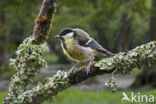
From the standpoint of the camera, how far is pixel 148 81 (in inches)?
266

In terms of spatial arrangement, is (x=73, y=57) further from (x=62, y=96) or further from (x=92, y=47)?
(x=62, y=96)

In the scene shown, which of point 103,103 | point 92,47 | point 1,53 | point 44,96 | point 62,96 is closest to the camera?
point 44,96

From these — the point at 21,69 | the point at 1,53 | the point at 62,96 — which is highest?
the point at 1,53

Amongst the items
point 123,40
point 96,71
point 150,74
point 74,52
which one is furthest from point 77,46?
point 150,74

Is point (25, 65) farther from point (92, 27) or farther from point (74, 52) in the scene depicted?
point (92, 27)

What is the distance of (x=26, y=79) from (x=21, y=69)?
0.15ft

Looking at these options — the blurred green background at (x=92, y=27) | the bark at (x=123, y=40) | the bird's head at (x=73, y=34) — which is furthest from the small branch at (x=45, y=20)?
the bark at (x=123, y=40)

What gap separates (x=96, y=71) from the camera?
1047 mm

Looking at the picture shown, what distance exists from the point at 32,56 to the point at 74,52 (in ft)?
0.80

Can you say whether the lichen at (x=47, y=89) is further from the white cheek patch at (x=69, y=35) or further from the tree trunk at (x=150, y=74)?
the tree trunk at (x=150, y=74)

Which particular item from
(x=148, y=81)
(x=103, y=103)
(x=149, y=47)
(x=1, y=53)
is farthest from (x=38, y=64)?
(x=1, y=53)

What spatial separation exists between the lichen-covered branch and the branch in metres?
0.05

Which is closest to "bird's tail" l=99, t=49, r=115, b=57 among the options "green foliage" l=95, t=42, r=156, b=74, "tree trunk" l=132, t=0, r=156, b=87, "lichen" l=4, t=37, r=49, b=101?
"green foliage" l=95, t=42, r=156, b=74

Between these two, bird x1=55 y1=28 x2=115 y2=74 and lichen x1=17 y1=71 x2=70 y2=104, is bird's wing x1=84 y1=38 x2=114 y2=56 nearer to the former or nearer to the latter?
bird x1=55 y1=28 x2=115 y2=74
